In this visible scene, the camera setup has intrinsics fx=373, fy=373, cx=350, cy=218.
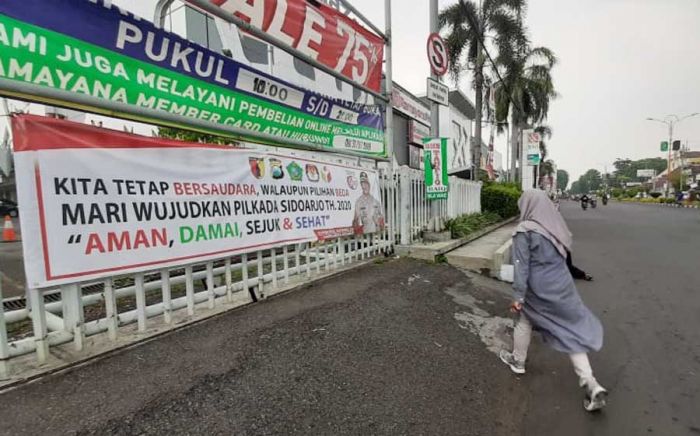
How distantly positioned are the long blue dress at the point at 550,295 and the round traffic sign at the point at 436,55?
→ 5.71 metres

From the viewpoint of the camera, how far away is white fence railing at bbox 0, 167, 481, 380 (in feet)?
9.40

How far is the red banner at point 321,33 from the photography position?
15.3ft

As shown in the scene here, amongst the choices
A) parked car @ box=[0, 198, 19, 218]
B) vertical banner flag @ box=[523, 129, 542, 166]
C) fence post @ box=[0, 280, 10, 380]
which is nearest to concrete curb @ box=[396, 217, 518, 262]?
parked car @ box=[0, 198, 19, 218]

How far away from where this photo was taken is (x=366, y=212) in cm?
653

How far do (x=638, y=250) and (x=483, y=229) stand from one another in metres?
3.78

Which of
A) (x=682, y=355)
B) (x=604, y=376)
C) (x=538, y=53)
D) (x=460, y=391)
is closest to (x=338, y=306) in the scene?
(x=460, y=391)

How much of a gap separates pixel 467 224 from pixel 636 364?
6767 millimetres

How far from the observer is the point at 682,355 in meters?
3.64

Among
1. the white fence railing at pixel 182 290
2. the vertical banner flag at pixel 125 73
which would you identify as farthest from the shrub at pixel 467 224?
the vertical banner flag at pixel 125 73

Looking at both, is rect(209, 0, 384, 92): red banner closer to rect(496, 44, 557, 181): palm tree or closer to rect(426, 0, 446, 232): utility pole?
rect(426, 0, 446, 232): utility pole

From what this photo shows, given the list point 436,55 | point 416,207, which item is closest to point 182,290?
point 416,207

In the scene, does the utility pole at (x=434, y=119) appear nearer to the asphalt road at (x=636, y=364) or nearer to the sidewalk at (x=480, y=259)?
the sidewalk at (x=480, y=259)

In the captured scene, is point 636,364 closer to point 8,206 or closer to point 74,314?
point 74,314

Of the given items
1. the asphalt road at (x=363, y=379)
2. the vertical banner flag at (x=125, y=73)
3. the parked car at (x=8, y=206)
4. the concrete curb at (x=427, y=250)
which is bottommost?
the asphalt road at (x=363, y=379)
